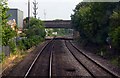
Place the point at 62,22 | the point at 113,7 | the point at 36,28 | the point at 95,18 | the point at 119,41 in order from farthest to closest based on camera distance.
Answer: the point at 62,22 < the point at 36,28 < the point at 95,18 < the point at 113,7 < the point at 119,41

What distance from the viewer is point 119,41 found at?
28.7 metres

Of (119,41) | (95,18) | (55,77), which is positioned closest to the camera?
(55,77)

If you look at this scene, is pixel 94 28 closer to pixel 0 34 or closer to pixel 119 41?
pixel 119 41

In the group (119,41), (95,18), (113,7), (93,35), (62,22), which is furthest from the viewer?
(62,22)

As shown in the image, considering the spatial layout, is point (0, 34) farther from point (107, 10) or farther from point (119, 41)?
point (107, 10)

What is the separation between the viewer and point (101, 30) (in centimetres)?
4241

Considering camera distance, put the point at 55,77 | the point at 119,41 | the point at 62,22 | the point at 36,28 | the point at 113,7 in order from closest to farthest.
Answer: the point at 55,77 → the point at 119,41 → the point at 113,7 → the point at 36,28 → the point at 62,22

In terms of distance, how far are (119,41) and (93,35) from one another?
18080 mm

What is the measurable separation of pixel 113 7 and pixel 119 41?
41.6 feet

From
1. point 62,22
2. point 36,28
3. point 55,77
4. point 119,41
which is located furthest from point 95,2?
point 62,22

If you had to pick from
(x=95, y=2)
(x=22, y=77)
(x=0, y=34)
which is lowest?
(x=22, y=77)

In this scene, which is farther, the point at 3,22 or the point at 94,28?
the point at 94,28

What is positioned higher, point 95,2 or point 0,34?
point 95,2

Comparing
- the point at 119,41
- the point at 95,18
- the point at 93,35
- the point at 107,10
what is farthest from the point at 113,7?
the point at 119,41
